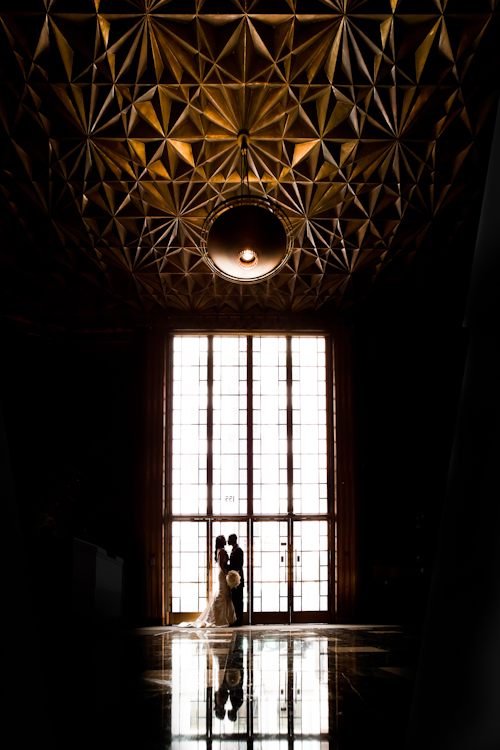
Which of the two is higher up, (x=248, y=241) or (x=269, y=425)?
(x=248, y=241)

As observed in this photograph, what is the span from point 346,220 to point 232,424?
4940 millimetres

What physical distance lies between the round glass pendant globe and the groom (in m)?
6.06

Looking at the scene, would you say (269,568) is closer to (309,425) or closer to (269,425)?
(269,425)

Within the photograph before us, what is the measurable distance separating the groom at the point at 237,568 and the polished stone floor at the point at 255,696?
147 inches

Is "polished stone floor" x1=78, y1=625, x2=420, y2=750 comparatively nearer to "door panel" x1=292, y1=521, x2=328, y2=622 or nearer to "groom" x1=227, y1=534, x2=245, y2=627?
"groom" x1=227, y1=534, x2=245, y2=627

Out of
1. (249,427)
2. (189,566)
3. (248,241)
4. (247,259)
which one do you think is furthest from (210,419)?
(248,241)

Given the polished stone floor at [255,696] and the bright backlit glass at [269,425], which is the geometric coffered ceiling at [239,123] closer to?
the bright backlit glass at [269,425]

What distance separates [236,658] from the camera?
529cm

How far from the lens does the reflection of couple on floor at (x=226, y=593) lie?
9.52 m

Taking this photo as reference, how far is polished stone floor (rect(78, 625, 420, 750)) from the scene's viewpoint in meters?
2.73

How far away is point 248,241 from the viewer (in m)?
5.52

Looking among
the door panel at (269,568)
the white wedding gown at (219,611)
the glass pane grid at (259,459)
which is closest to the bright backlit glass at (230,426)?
the glass pane grid at (259,459)

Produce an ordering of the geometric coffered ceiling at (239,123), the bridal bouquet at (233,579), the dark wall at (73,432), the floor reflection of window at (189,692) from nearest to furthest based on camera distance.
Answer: the floor reflection of window at (189,692) < the geometric coffered ceiling at (239,123) < the bridal bouquet at (233,579) < the dark wall at (73,432)

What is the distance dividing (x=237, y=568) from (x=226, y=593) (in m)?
0.47
